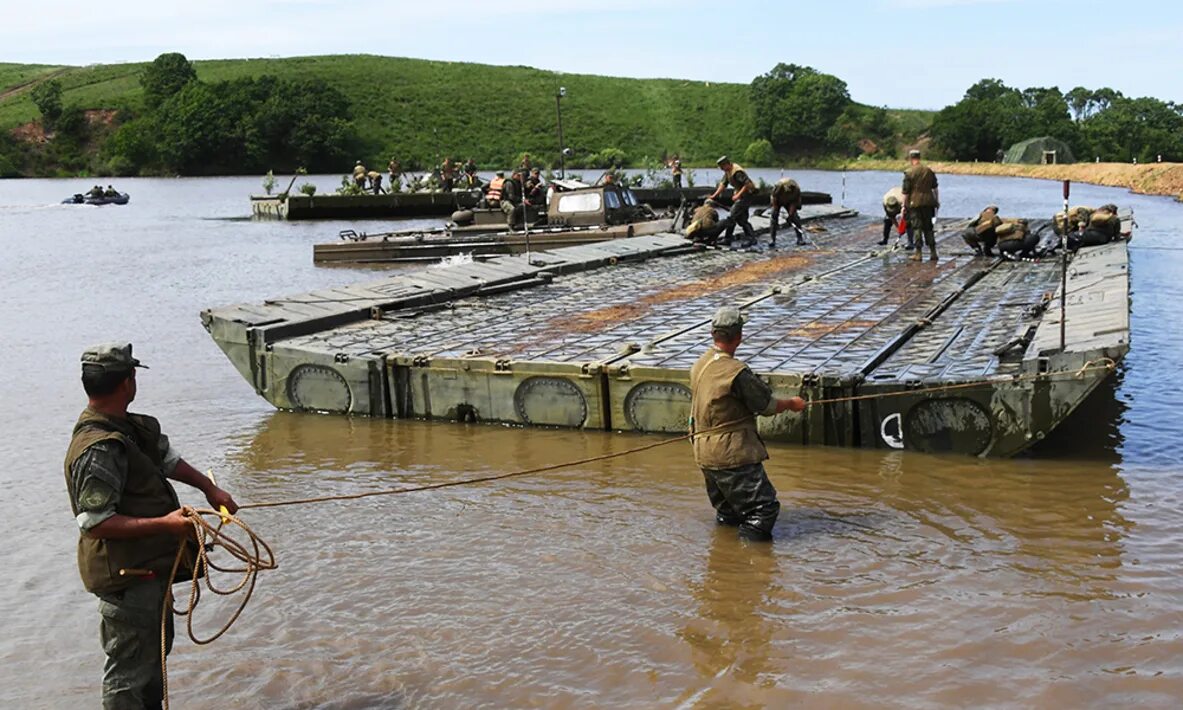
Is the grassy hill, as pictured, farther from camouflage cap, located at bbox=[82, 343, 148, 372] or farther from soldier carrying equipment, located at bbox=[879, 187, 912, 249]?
camouflage cap, located at bbox=[82, 343, 148, 372]

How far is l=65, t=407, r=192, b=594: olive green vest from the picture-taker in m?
4.76

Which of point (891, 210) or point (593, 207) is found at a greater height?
point (593, 207)

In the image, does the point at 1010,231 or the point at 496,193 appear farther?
the point at 496,193

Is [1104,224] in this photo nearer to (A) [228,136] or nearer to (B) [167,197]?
(B) [167,197]

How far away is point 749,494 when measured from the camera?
25.1 feet

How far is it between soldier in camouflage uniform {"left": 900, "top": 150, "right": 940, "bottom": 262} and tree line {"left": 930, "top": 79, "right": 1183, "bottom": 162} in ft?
235

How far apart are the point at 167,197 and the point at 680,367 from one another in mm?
64351

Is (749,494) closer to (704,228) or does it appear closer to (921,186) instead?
(921,186)


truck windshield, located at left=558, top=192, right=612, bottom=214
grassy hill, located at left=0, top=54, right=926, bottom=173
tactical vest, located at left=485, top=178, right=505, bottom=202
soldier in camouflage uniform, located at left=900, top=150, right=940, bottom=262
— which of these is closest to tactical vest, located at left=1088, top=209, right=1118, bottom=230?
soldier in camouflage uniform, located at left=900, top=150, right=940, bottom=262

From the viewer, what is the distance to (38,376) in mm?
15148

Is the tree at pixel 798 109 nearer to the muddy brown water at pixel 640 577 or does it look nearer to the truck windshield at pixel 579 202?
the truck windshield at pixel 579 202

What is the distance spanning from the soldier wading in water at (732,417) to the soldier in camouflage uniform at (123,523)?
11.4 feet

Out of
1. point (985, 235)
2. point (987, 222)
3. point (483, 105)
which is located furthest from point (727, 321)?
point (483, 105)

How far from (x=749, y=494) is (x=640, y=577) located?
0.91m
